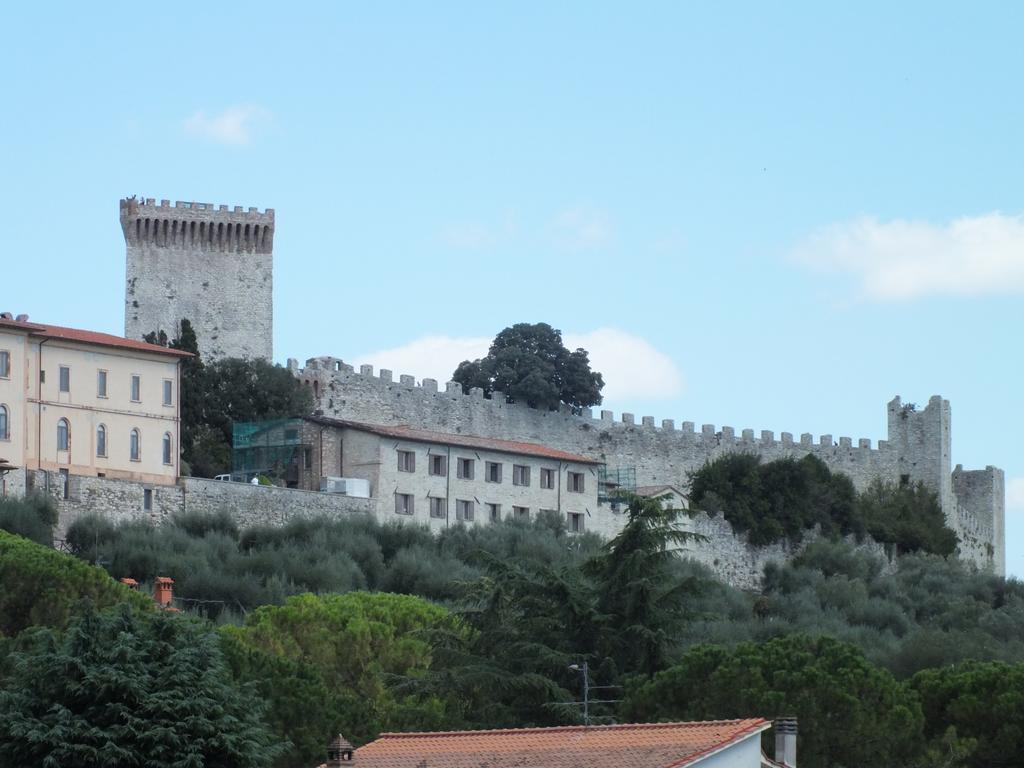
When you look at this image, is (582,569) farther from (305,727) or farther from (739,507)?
(739,507)

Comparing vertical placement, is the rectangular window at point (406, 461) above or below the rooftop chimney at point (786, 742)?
above

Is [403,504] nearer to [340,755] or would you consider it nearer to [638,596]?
[638,596]

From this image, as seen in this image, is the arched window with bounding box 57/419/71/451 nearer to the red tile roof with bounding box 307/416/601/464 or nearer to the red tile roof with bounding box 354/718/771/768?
the red tile roof with bounding box 307/416/601/464

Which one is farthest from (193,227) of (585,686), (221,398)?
(585,686)

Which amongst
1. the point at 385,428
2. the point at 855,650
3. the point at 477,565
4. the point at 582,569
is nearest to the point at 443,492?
the point at 385,428

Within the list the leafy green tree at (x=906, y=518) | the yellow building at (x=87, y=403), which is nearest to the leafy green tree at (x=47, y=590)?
the yellow building at (x=87, y=403)

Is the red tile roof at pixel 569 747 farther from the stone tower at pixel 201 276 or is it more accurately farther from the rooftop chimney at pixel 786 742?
the stone tower at pixel 201 276

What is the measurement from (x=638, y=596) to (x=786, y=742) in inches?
505

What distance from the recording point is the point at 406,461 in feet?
220

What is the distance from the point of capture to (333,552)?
61.2m

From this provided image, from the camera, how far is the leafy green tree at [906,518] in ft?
266

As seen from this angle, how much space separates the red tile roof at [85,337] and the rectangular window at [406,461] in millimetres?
6008

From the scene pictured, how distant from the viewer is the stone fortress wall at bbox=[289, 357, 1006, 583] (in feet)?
239

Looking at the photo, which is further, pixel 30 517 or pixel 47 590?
pixel 30 517
